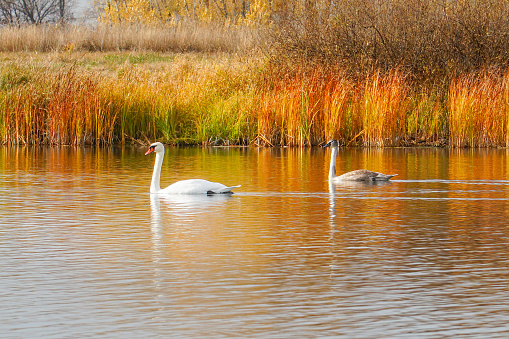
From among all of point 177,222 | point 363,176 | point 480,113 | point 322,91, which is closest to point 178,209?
point 177,222

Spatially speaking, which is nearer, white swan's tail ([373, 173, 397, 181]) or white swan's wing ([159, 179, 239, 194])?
white swan's wing ([159, 179, 239, 194])

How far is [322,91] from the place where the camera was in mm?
19109

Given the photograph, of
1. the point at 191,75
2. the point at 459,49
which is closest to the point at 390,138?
the point at 459,49

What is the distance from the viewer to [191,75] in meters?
24.2

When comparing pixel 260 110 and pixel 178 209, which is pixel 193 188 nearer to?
pixel 178 209

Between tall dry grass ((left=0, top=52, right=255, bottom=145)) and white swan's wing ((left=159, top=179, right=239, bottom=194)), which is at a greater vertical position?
tall dry grass ((left=0, top=52, right=255, bottom=145))

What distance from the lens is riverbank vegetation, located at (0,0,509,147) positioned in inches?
744

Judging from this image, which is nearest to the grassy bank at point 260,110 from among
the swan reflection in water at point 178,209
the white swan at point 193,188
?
the white swan at point 193,188

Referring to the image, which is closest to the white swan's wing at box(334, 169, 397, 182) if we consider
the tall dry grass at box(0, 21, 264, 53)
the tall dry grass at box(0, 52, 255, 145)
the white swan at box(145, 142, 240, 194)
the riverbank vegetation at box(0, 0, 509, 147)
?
the white swan at box(145, 142, 240, 194)

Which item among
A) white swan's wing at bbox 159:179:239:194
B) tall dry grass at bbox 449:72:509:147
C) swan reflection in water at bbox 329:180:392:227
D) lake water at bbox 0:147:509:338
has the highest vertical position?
tall dry grass at bbox 449:72:509:147

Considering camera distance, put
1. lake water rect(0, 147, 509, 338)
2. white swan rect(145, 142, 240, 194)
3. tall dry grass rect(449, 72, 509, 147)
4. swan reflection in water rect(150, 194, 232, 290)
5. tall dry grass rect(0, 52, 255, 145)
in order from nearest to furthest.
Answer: lake water rect(0, 147, 509, 338) → swan reflection in water rect(150, 194, 232, 290) → white swan rect(145, 142, 240, 194) → tall dry grass rect(449, 72, 509, 147) → tall dry grass rect(0, 52, 255, 145)

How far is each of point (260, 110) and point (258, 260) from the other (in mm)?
13798

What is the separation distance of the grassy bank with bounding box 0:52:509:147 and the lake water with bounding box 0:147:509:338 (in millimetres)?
7344

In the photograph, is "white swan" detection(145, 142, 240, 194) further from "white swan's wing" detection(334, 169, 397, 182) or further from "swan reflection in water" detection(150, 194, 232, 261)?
"white swan's wing" detection(334, 169, 397, 182)
